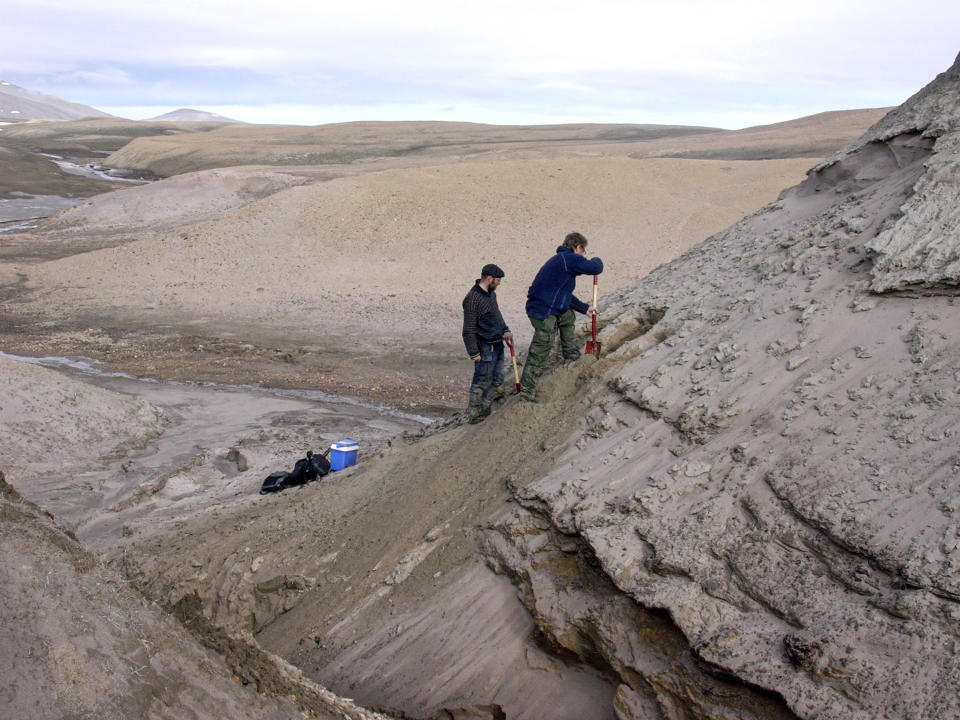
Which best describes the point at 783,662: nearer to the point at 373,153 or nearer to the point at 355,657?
the point at 355,657

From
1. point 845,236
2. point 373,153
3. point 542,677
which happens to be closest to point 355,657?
point 542,677

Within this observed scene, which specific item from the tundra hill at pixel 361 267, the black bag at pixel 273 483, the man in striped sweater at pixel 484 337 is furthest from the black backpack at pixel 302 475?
the tundra hill at pixel 361 267

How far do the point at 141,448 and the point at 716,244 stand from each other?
6.53 metres

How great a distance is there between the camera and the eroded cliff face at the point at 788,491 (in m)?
3.49

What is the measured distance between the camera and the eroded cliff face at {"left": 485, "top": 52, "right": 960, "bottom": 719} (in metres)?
3.49

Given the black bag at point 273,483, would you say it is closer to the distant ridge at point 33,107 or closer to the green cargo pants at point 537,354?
the green cargo pants at point 537,354

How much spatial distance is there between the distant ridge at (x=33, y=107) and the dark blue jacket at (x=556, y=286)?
139m

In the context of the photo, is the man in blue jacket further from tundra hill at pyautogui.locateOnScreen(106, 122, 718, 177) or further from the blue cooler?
tundra hill at pyautogui.locateOnScreen(106, 122, 718, 177)

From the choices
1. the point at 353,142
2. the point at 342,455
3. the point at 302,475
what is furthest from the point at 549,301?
the point at 353,142

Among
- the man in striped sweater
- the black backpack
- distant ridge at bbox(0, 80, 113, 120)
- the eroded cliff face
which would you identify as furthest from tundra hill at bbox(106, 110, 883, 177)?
distant ridge at bbox(0, 80, 113, 120)

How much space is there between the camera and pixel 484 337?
700 centimetres

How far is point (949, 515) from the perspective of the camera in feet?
11.9

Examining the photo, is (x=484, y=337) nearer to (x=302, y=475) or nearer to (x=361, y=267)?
(x=302, y=475)

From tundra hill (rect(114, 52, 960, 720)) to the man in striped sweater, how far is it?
0.80 metres
